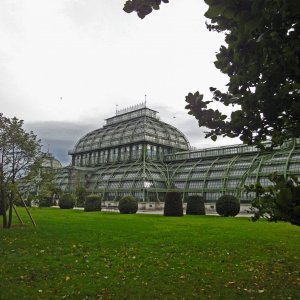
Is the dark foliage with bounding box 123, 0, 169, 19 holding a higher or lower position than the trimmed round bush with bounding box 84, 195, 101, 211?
higher

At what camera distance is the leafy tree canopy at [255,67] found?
3203mm

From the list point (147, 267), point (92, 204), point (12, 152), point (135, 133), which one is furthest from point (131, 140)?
point (147, 267)

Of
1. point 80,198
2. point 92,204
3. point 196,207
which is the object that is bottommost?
point 196,207

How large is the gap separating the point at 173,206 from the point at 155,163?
3363 cm

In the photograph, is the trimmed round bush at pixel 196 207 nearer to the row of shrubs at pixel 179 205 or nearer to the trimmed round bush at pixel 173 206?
the row of shrubs at pixel 179 205

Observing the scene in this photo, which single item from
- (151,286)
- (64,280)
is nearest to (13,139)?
(64,280)

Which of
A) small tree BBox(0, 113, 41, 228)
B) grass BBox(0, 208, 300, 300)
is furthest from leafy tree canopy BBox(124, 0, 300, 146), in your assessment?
small tree BBox(0, 113, 41, 228)

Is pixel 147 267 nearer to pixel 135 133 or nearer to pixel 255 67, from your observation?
pixel 255 67

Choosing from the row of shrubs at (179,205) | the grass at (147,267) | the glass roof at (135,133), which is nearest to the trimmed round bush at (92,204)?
the row of shrubs at (179,205)

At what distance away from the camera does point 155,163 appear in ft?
225

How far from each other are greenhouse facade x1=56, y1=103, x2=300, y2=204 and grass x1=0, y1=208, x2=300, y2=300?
2949 centimetres

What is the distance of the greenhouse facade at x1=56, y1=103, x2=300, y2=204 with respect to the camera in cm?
4944

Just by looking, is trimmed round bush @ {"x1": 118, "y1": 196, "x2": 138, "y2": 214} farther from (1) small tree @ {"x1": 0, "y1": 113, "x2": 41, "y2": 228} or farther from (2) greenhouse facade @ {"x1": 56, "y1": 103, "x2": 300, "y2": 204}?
(1) small tree @ {"x1": 0, "y1": 113, "x2": 41, "y2": 228}

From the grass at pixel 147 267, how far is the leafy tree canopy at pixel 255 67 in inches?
170
